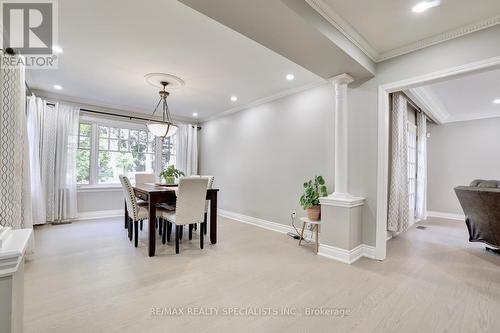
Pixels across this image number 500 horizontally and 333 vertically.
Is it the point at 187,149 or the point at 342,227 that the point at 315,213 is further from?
the point at 187,149

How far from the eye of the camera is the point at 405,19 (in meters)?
2.18

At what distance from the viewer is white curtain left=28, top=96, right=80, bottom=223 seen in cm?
411

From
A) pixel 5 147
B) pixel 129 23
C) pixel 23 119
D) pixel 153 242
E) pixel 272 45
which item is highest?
pixel 129 23

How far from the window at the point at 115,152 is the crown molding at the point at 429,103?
5.34 meters

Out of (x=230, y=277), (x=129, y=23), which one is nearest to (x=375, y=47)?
(x=129, y=23)

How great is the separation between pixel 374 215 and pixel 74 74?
186 inches

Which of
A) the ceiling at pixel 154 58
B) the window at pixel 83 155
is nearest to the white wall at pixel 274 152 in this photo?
the ceiling at pixel 154 58

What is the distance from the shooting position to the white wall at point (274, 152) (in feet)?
12.0

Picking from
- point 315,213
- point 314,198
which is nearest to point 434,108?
point 314,198

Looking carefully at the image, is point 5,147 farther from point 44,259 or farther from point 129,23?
point 129,23

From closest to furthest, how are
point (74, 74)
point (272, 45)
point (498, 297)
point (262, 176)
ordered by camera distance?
point (498, 297) < point (272, 45) < point (74, 74) < point (262, 176)

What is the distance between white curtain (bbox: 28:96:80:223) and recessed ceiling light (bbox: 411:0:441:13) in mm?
5543

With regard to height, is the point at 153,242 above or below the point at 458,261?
above

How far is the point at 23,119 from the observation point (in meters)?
2.62
